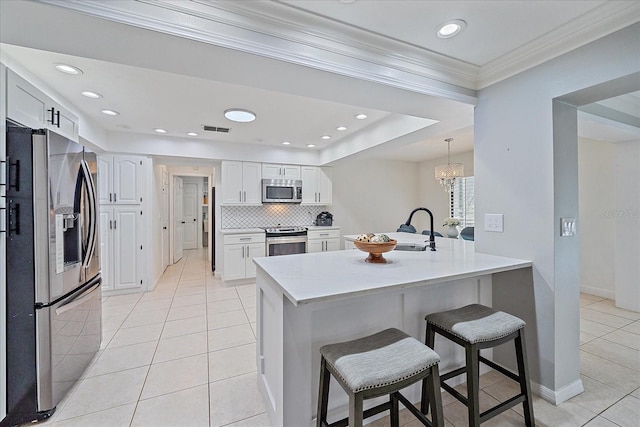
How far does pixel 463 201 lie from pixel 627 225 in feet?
8.75

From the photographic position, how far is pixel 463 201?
5.95m

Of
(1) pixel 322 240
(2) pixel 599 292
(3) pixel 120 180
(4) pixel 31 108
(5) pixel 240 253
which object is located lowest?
(2) pixel 599 292

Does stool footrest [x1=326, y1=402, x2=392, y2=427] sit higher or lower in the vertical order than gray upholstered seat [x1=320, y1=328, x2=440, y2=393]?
lower

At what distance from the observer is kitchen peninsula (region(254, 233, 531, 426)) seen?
1.40 metres

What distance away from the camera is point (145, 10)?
1.32 metres

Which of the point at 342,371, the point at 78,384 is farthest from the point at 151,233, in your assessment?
the point at 342,371

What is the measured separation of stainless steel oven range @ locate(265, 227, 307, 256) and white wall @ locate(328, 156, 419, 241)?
45.2 inches

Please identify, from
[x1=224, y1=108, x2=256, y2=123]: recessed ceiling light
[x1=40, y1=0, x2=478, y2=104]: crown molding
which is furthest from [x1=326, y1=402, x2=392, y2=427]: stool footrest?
[x1=224, y1=108, x2=256, y2=123]: recessed ceiling light

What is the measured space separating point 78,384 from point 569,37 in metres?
4.10

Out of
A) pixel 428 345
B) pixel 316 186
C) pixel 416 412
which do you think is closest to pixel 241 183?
pixel 316 186

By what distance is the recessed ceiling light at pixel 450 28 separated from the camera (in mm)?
1623

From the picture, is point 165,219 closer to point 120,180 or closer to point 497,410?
point 120,180

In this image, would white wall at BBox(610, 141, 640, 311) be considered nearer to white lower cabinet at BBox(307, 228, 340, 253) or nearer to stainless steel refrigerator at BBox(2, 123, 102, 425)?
white lower cabinet at BBox(307, 228, 340, 253)

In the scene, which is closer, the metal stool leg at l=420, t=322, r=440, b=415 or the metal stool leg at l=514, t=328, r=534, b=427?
the metal stool leg at l=514, t=328, r=534, b=427
